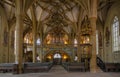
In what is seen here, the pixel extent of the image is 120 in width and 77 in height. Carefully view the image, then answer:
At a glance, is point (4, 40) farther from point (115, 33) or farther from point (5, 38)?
point (115, 33)

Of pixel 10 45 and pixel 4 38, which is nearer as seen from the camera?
pixel 4 38

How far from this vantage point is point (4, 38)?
109 feet

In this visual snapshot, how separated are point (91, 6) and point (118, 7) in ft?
26.2

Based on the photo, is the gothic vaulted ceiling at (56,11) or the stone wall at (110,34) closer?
the stone wall at (110,34)

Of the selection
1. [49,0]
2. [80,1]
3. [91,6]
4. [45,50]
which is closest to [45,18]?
[49,0]

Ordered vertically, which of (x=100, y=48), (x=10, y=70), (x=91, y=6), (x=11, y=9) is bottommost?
(x=10, y=70)

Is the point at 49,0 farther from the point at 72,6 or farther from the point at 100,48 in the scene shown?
the point at 100,48

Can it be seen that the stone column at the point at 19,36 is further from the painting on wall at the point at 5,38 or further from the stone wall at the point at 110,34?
the stone wall at the point at 110,34

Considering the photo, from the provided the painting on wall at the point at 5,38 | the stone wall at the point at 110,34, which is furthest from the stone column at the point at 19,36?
the stone wall at the point at 110,34

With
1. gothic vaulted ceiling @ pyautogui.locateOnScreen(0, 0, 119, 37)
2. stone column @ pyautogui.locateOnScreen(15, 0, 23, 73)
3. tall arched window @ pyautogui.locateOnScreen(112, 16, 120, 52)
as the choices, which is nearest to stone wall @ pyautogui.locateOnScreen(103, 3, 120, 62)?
tall arched window @ pyautogui.locateOnScreen(112, 16, 120, 52)

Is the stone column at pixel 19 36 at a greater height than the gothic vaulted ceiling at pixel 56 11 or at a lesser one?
lesser

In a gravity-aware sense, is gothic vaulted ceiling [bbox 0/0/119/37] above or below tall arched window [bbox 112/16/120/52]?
above

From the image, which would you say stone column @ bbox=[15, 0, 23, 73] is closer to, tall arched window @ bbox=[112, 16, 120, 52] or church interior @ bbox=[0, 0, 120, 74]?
church interior @ bbox=[0, 0, 120, 74]

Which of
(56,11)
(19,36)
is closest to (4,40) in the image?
(56,11)
